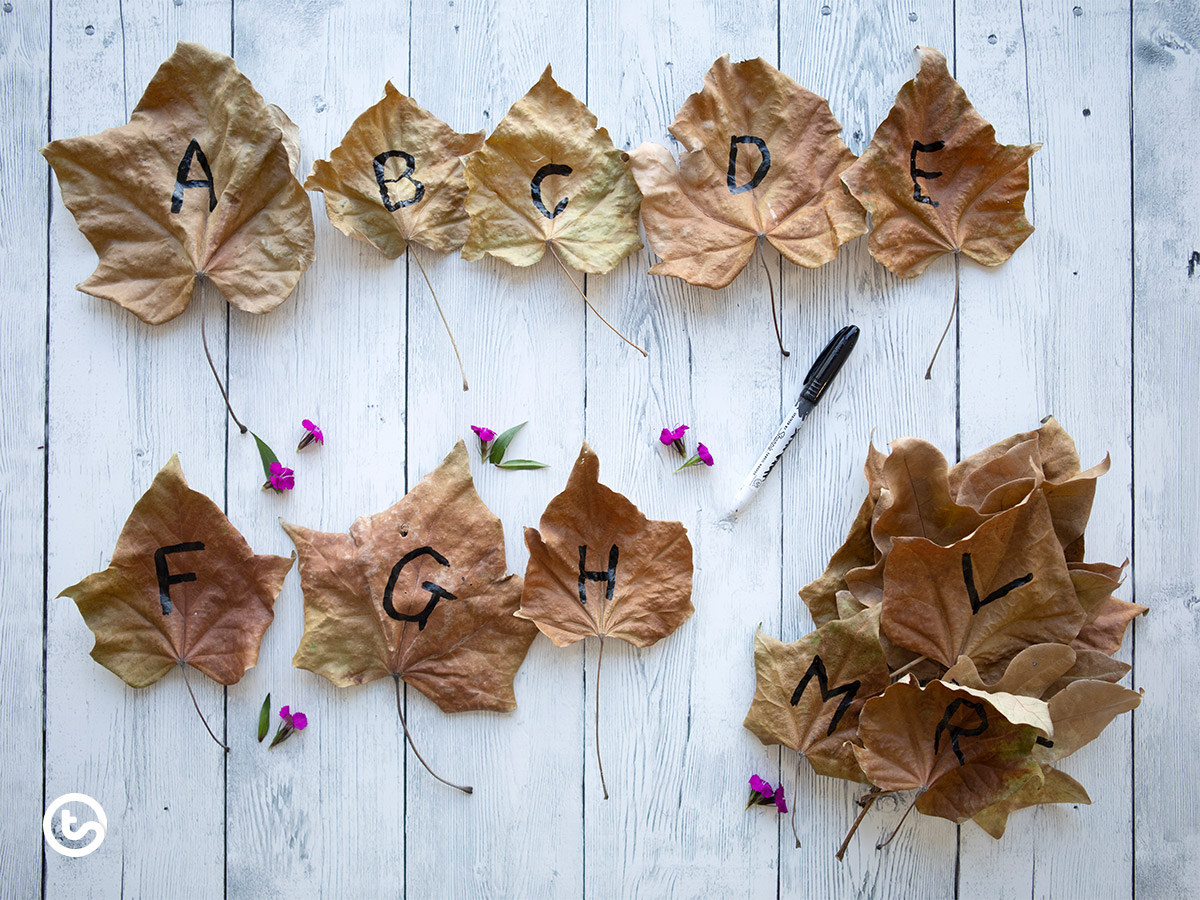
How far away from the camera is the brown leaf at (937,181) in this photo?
37.4 inches

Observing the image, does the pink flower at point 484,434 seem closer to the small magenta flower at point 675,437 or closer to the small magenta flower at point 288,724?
the small magenta flower at point 675,437

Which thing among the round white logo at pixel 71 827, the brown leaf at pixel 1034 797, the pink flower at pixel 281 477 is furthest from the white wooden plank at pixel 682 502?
the round white logo at pixel 71 827

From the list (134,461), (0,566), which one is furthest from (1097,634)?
(0,566)

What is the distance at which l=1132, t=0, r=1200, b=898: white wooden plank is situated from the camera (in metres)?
0.99

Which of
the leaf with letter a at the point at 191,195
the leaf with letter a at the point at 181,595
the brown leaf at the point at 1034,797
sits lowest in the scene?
the brown leaf at the point at 1034,797

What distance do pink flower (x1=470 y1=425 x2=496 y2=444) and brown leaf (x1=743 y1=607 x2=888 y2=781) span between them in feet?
A: 1.19

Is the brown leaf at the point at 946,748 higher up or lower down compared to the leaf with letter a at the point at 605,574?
lower down

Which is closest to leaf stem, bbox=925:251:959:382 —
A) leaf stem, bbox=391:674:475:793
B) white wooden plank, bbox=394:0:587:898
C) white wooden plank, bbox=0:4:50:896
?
white wooden plank, bbox=394:0:587:898

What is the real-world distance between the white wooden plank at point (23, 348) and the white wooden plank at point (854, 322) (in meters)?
0.84

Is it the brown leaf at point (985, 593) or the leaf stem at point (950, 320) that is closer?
the brown leaf at point (985, 593)

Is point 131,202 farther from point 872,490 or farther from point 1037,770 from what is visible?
point 1037,770

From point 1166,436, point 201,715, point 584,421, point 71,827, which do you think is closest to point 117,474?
point 201,715

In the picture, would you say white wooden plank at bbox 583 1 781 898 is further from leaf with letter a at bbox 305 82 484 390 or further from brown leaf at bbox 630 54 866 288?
leaf with letter a at bbox 305 82 484 390

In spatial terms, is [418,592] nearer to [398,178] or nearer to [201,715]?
[201,715]
